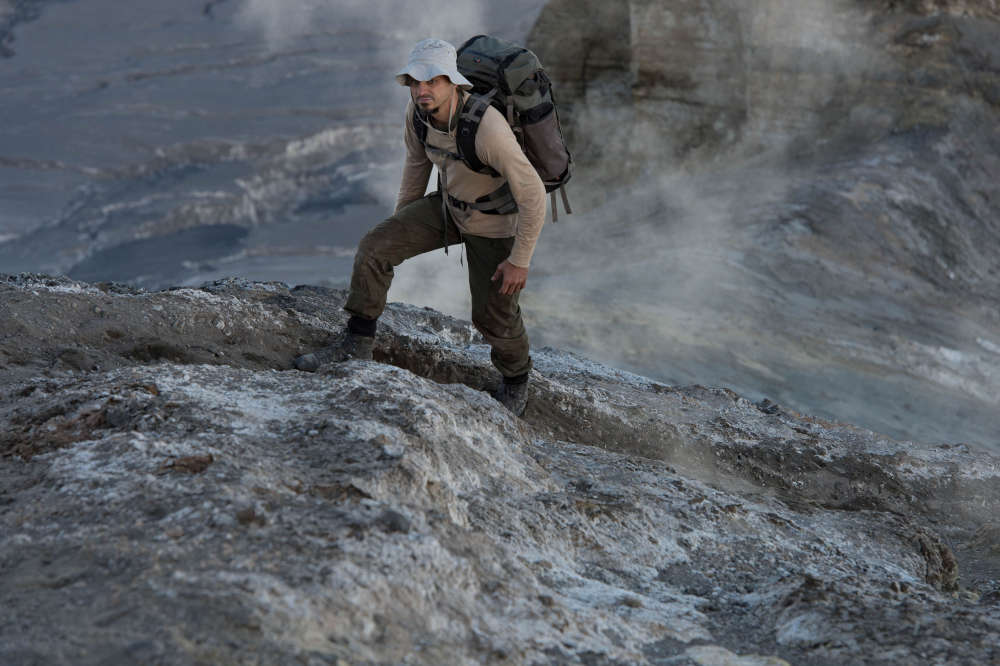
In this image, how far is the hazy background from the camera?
29.9 feet

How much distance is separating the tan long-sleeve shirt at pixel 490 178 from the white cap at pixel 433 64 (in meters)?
0.14

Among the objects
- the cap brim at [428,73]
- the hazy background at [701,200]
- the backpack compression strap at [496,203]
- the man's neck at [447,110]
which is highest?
the cap brim at [428,73]

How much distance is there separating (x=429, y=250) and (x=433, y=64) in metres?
0.92

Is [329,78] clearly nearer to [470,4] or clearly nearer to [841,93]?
[470,4]

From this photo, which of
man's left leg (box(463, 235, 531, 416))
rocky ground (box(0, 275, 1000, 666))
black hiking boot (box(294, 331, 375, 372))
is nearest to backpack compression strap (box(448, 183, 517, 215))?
man's left leg (box(463, 235, 531, 416))

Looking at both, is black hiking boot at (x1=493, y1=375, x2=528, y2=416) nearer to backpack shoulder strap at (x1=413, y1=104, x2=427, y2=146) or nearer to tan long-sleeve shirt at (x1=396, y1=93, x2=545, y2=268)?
tan long-sleeve shirt at (x1=396, y1=93, x2=545, y2=268)

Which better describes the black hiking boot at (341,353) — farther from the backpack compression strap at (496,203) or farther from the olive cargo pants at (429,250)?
the backpack compression strap at (496,203)

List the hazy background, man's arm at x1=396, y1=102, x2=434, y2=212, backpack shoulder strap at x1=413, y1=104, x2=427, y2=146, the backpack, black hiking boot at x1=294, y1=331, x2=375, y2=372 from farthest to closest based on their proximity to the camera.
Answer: the hazy background → black hiking boot at x1=294, y1=331, x2=375, y2=372 → man's arm at x1=396, y1=102, x2=434, y2=212 → backpack shoulder strap at x1=413, y1=104, x2=427, y2=146 → the backpack

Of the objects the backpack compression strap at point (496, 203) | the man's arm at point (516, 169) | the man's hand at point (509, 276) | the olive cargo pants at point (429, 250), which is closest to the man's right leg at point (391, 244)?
the olive cargo pants at point (429, 250)

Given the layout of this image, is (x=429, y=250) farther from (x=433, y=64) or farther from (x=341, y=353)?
(x=433, y=64)

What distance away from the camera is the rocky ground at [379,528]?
228cm

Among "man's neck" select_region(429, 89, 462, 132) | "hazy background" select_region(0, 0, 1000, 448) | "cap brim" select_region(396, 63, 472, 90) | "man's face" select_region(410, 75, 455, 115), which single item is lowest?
"hazy background" select_region(0, 0, 1000, 448)

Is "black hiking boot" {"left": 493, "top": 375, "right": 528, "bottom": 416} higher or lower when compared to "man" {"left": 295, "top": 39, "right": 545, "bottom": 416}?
lower

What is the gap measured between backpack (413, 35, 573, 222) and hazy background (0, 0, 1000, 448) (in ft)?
13.8
